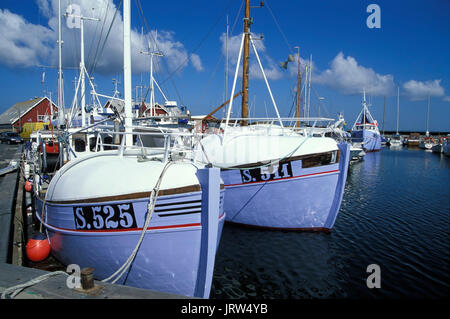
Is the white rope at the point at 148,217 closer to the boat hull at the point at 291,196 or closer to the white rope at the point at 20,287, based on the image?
the white rope at the point at 20,287

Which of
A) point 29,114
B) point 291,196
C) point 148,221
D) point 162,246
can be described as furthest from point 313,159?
point 29,114

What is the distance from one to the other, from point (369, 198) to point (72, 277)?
673 inches

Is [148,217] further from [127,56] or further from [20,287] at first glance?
[127,56]

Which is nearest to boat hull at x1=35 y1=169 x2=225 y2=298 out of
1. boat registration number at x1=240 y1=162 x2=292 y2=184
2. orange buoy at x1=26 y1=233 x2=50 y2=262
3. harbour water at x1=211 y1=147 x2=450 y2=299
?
harbour water at x1=211 y1=147 x2=450 y2=299

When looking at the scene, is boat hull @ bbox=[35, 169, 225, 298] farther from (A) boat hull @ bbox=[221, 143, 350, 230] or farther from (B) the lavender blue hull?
(A) boat hull @ bbox=[221, 143, 350, 230]

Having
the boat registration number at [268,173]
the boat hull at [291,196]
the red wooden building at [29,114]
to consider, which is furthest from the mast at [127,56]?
the red wooden building at [29,114]

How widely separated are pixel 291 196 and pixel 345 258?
258 cm

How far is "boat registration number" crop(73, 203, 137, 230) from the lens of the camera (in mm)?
5277

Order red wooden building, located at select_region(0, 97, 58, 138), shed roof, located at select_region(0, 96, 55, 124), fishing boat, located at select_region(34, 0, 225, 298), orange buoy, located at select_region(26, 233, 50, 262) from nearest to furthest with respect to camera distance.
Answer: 1. fishing boat, located at select_region(34, 0, 225, 298)
2. orange buoy, located at select_region(26, 233, 50, 262)
3. red wooden building, located at select_region(0, 97, 58, 138)
4. shed roof, located at select_region(0, 96, 55, 124)

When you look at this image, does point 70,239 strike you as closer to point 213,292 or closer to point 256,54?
point 213,292

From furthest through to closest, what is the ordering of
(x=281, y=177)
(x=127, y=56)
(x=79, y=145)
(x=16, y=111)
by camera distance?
(x=16, y=111) → (x=79, y=145) → (x=281, y=177) → (x=127, y=56)

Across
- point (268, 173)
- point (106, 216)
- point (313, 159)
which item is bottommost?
point (106, 216)

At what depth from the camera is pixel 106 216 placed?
543 cm
